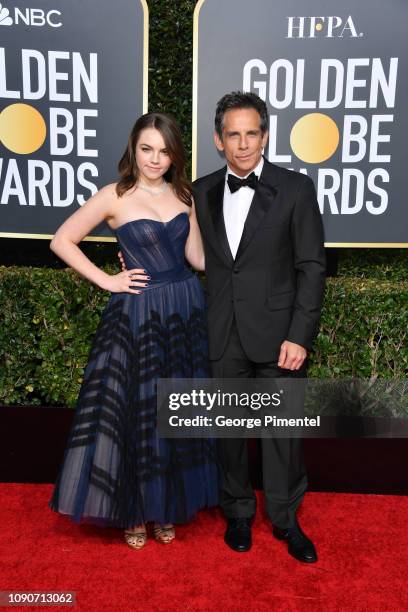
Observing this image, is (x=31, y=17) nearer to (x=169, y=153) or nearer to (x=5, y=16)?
(x=5, y=16)

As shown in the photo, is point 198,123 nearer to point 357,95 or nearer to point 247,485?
point 357,95

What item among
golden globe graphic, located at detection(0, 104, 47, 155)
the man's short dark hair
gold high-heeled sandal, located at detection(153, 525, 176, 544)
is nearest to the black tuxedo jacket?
the man's short dark hair

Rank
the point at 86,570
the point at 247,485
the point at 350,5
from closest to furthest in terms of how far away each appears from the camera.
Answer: the point at 86,570 < the point at 247,485 < the point at 350,5

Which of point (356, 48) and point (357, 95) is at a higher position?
point (356, 48)

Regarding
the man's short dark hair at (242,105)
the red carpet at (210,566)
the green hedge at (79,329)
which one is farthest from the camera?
the green hedge at (79,329)

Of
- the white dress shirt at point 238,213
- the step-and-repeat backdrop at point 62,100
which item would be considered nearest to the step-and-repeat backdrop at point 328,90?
the step-and-repeat backdrop at point 62,100

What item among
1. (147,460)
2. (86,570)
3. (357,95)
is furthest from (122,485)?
(357,95)

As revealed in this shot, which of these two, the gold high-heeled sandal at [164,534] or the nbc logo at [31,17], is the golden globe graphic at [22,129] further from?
the gold high-heeled sandal at [164,534]

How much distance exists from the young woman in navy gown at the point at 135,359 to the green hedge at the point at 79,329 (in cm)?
74

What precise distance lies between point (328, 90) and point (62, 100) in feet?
5.40

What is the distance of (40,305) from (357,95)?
2324 mm

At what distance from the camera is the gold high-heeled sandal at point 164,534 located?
287cm

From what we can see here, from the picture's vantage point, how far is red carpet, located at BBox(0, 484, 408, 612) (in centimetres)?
248

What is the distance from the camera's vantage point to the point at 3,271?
11.6 feet
